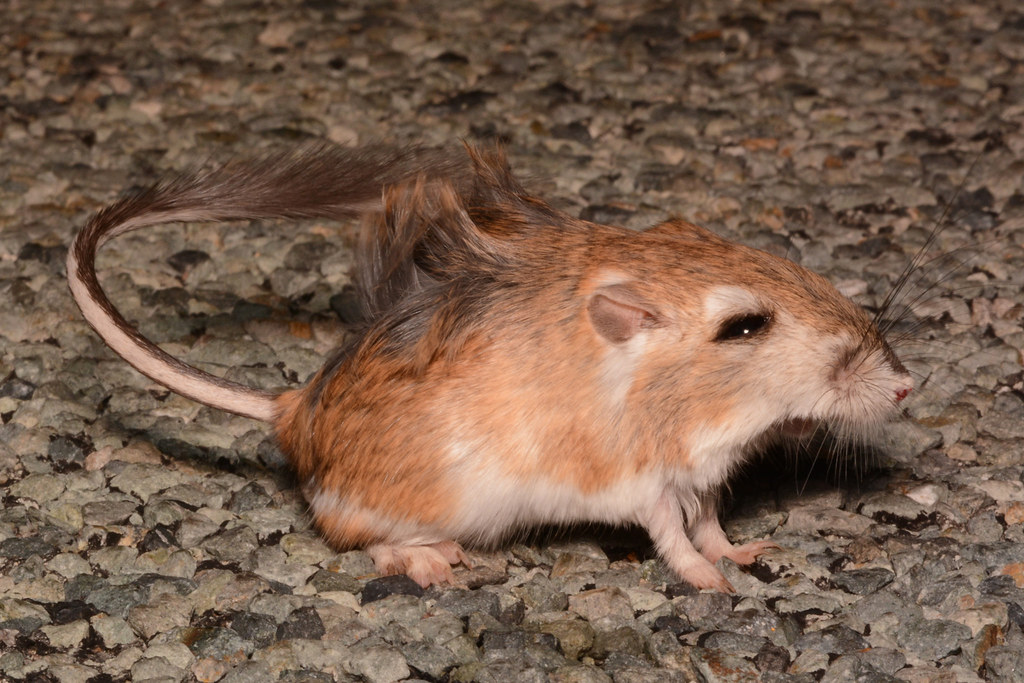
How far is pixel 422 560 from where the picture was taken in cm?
468

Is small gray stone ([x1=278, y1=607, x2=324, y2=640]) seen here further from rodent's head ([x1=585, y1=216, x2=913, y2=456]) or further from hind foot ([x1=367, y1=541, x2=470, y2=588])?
rodent's head ([x1=585, y1=216, x2=913, y2=456])

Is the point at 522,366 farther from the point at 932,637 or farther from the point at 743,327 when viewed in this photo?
the point at 932,637

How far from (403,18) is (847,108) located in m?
2.86

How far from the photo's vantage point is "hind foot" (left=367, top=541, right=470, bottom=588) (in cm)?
464

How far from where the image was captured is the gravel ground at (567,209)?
4.39 m

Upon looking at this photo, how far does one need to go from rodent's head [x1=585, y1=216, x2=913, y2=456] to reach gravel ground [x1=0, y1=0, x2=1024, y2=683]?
26.9 inches

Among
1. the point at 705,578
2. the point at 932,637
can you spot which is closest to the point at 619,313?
the point at 705,578

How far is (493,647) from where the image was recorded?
434 cm

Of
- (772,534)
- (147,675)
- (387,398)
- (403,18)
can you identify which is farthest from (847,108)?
(147,675)

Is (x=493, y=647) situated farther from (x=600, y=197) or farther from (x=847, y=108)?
(x=847, y=108)

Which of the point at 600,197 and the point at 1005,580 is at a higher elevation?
the point at 600,197

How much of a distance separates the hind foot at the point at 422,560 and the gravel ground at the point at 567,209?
2.1 inches

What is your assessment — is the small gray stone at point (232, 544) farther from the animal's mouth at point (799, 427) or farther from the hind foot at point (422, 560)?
the animal's mouth at point (799, 427)

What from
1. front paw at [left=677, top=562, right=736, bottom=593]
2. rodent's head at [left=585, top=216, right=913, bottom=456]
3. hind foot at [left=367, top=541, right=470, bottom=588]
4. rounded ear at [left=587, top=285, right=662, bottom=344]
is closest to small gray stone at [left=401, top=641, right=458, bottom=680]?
hind foot at [left=367, top=541, right=470, bottom=588]
